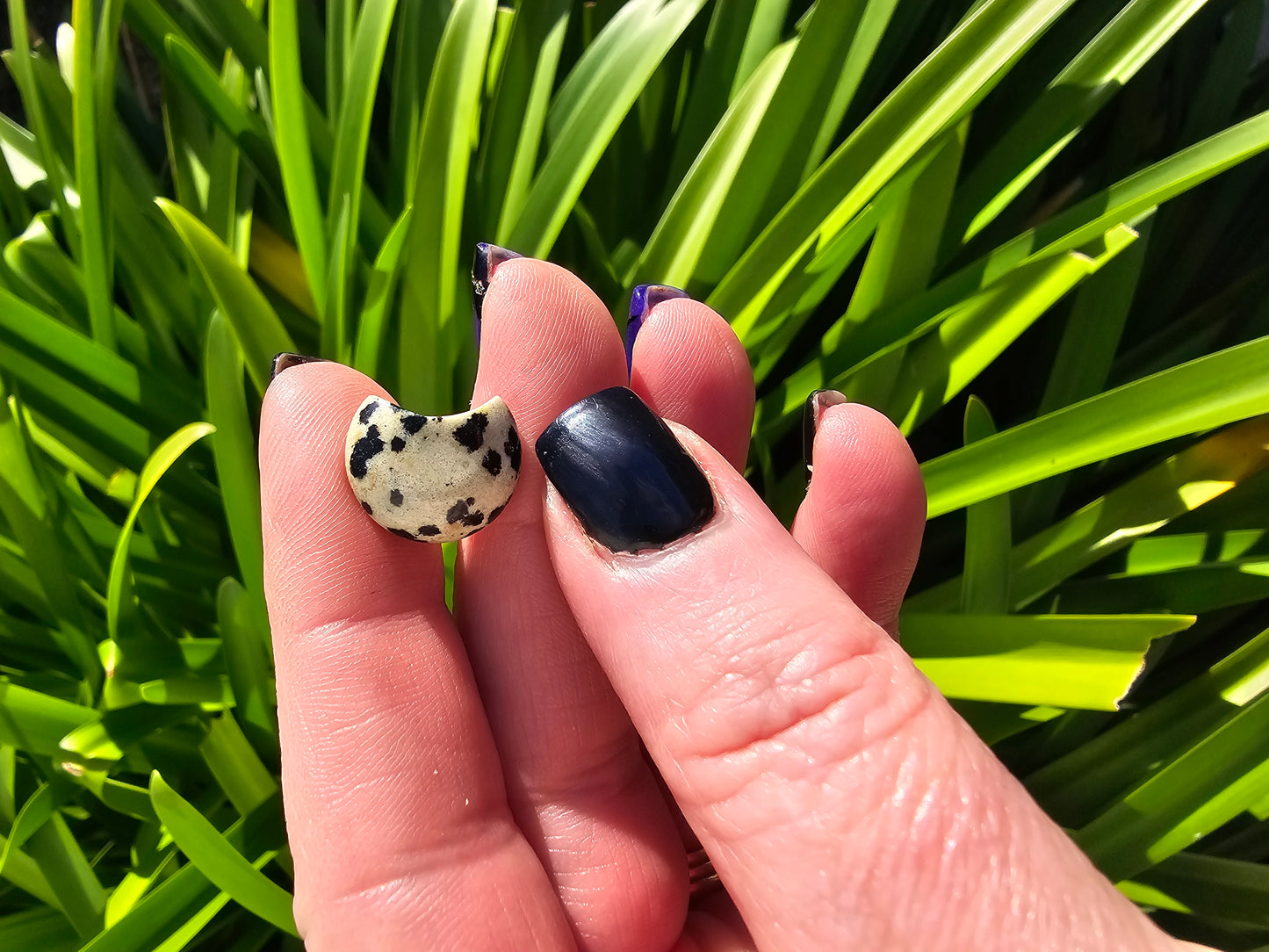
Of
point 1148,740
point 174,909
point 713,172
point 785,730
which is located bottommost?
point 174,909

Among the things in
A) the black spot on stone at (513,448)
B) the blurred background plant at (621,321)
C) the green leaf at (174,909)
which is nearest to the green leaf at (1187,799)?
the blurred background plant at (621,321)

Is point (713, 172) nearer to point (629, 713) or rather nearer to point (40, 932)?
point (629, 713)

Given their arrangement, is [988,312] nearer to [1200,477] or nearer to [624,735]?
[1200,477]

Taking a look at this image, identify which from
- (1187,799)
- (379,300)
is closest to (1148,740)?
(1187,799)

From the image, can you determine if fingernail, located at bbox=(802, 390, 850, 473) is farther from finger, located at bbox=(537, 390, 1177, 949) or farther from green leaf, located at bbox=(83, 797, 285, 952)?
green leaf, located at bbox=(83, 797, 285, 952)

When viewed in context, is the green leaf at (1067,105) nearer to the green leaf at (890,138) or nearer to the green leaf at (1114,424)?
the green leaf at (890,138)

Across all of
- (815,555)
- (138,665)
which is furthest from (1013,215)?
(138,665)
